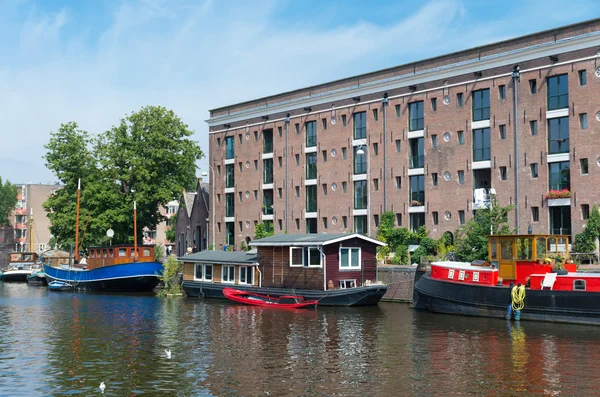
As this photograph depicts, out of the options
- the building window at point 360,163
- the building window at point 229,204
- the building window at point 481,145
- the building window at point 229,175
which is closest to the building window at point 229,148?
the building window at point 229,175

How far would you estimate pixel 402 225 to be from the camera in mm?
63156

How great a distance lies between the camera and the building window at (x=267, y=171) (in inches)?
3000

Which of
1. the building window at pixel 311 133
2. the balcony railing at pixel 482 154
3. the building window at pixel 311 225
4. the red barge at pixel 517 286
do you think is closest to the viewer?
the red barge at pixel 517 286

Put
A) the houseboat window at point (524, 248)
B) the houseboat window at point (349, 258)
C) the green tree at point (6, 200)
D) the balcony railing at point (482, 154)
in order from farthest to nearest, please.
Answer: the green tree at point (6, 200) < the balcony railing at point (482, 154) < the houseboat window at point (349, 258) < the houseboat window at point (524, 248)

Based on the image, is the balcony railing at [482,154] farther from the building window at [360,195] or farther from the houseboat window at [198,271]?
the houseboat window at [198,271]

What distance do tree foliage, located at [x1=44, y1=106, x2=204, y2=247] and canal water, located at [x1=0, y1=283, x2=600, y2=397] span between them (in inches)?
1317

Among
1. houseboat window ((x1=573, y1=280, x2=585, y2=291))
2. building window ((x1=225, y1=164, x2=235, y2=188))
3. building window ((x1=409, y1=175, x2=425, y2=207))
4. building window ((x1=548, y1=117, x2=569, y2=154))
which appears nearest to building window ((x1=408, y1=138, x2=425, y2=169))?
building window ((x1=409, y1=175, x2=425, y2=207))

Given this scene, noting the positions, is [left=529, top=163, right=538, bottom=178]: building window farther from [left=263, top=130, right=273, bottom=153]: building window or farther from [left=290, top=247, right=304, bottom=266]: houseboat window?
[left=263, top=130, right=273, bottom=153]: building window

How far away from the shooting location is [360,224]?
67.0m

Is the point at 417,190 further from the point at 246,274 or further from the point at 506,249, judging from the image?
the point at 506,249

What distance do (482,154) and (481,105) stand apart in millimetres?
3791

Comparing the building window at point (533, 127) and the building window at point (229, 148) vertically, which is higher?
the building window at point (229, 148)

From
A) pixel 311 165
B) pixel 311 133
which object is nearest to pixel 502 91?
pixel 311 133

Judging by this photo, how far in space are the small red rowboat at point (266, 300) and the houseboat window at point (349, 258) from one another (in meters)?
3.55
